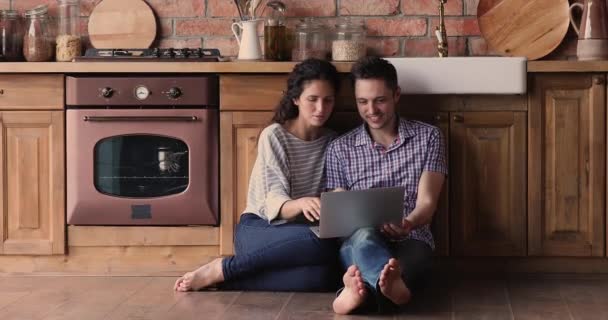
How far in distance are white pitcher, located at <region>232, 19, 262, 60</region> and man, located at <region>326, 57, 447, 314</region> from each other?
587mm

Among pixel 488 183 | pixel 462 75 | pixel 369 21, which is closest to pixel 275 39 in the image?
pixel 369 21

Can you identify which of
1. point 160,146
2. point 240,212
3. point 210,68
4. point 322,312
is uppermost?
point 210,68

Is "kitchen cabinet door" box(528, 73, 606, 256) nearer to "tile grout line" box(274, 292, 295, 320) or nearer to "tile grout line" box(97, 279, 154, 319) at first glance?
"tile grout line" box(274, 292, 295, 320)

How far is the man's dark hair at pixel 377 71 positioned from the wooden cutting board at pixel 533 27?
31.6 inches

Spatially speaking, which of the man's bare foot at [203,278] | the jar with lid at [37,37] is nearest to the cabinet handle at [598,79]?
the man's bare foot at [203,278]

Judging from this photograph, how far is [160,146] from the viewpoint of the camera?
360cm

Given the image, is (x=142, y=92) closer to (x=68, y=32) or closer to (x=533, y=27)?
(x=68, y=32)

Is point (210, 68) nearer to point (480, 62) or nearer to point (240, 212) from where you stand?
point (240, 212)

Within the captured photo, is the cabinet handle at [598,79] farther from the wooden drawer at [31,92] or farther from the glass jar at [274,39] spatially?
the wooden drawer at [31,92]

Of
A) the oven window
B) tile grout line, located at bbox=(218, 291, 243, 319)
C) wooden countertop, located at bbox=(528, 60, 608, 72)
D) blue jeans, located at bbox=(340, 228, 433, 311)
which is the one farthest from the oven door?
wooden countertop, located at bbox=(528, 60, 608, 72)

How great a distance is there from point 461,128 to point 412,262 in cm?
65

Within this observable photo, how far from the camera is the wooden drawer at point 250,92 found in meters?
3.56

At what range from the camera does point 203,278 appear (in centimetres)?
325

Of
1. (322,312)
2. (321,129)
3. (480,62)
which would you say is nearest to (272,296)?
(322,312)
